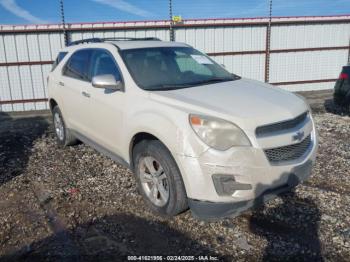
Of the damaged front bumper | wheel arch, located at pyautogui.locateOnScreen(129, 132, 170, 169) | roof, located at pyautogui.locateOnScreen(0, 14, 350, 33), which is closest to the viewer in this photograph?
the damaged front bumper

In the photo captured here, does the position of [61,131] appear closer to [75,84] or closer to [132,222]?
[75,84]

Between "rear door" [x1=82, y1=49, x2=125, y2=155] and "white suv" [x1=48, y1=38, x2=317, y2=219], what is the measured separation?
0.04ft

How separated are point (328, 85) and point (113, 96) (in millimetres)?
12001

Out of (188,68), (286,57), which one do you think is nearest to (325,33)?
(286,57)

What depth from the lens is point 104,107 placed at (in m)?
4.29

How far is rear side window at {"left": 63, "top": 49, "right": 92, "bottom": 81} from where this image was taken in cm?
498

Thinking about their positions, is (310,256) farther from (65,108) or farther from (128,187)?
(65,108)

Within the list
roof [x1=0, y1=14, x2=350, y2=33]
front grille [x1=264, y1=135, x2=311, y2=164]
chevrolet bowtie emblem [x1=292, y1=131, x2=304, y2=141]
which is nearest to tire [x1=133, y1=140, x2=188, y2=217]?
front grille [x1=264, y1=135, x2=311, y2=164]

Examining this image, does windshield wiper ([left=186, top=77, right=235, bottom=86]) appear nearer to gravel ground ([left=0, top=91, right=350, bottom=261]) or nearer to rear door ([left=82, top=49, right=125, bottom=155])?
rear door ([left=82, top=49, right=125, bottom=155])

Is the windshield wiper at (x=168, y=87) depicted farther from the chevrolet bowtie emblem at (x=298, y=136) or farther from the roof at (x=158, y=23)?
the roof at (x=158, y=23)

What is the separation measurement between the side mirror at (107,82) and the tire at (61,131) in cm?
211

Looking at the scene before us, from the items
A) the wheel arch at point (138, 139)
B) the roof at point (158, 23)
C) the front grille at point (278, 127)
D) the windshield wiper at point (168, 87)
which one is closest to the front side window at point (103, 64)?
the windshield wiper at point (168, 87)

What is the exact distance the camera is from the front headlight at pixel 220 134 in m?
3.03

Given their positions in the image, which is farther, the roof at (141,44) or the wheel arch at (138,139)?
the roof at (141,44)
